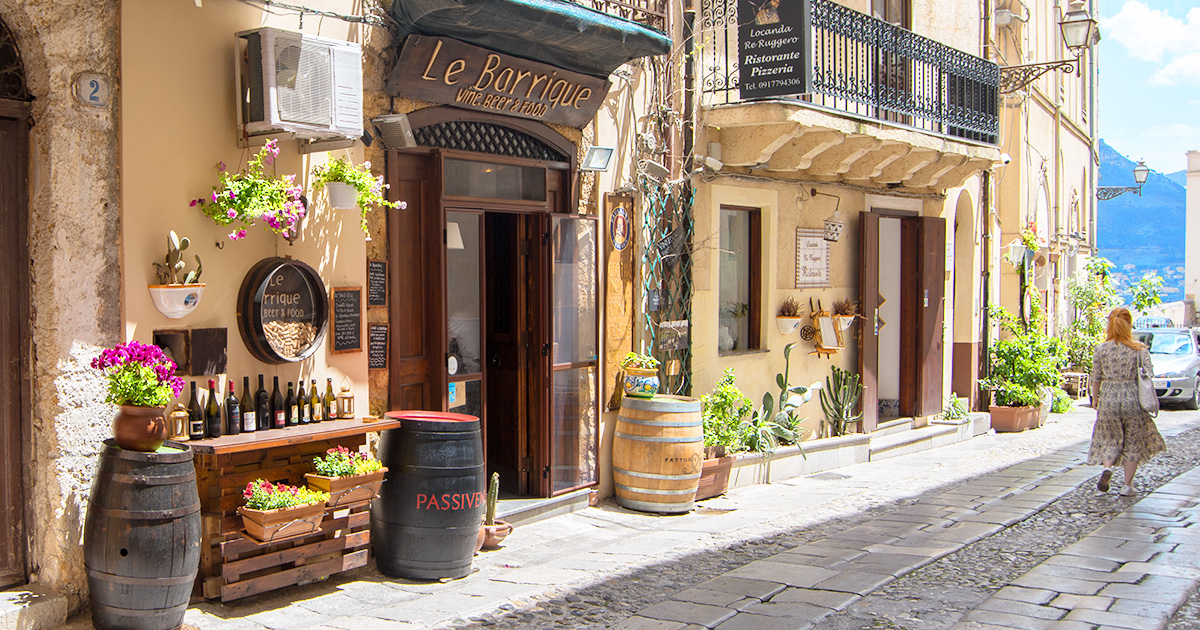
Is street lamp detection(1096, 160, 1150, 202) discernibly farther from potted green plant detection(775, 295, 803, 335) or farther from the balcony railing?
potted green plant detection(775, 295, 803, 335)

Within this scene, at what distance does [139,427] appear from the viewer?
4648 millimetres

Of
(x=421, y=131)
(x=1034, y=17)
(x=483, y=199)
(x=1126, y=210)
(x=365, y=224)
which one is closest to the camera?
(x=365, y=224)

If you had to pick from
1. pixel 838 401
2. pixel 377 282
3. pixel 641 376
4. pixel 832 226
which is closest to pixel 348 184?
pixel 377 282

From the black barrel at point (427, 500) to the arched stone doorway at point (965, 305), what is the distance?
32.1ft

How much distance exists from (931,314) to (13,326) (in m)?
10.7

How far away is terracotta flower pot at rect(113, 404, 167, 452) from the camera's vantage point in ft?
15.2

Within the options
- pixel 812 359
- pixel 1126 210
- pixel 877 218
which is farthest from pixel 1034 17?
pixel 1126 210

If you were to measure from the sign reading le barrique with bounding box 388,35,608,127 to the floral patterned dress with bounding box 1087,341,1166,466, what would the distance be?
5.08 metres

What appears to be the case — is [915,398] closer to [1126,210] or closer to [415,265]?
[415,265]

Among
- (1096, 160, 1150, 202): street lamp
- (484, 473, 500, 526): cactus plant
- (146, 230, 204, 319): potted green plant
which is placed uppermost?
(1096, 160, 1150, 202): street lamp

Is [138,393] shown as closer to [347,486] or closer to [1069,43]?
[347,486]

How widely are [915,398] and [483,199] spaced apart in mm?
7705

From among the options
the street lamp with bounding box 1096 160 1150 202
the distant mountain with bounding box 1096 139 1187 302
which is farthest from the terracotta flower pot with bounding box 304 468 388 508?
the distant mountain with bounding box 1096 139 1187 302

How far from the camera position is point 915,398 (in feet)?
42.1
